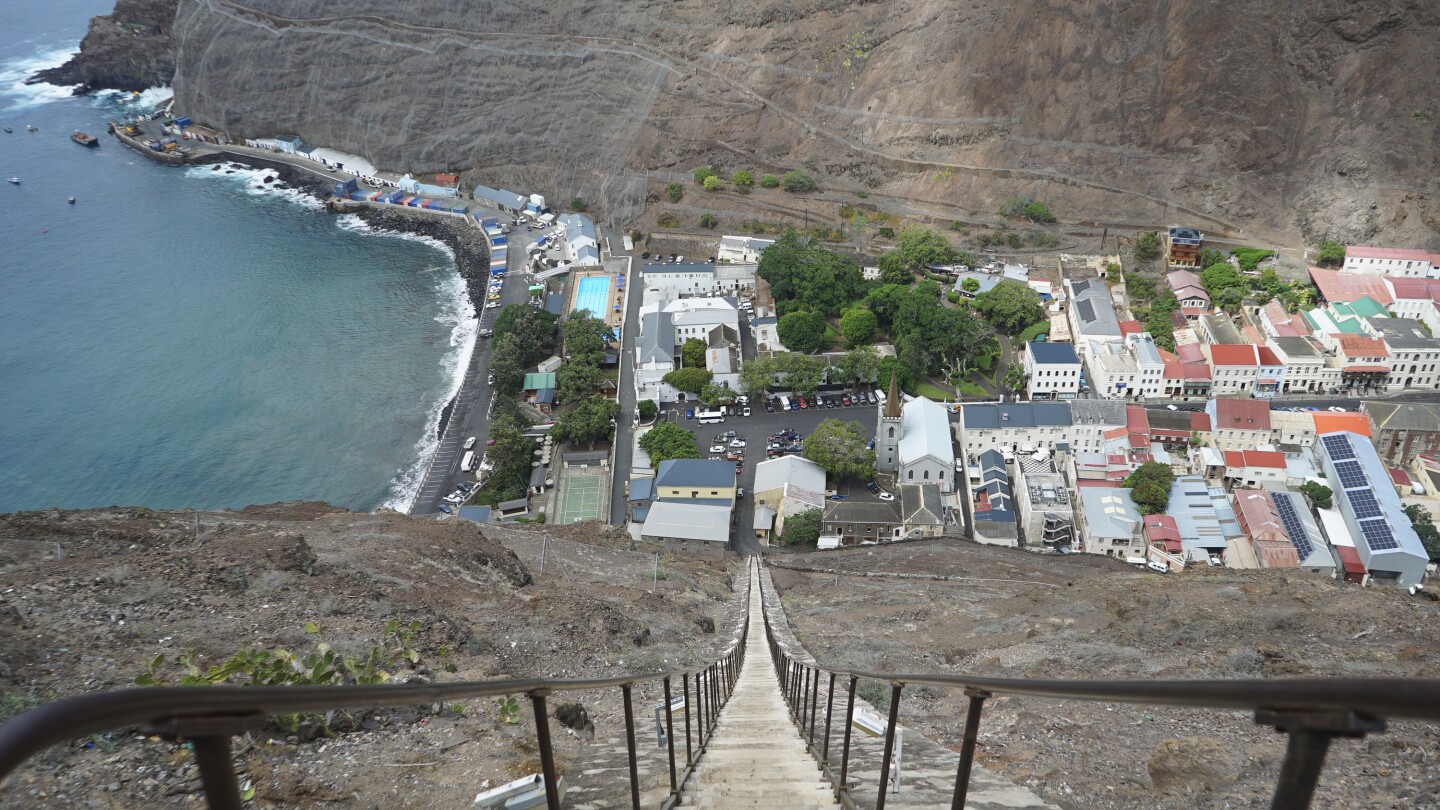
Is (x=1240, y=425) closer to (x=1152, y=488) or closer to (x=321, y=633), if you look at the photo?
(x=1152, y=488)

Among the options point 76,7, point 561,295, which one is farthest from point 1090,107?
point 76,7

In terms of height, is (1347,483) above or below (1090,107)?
below

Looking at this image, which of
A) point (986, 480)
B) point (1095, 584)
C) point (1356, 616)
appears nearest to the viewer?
point (1356, 616)

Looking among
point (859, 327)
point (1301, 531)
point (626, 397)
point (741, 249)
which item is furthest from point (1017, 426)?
point (741, 249)

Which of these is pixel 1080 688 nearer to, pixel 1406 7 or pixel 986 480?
pixel 986 480

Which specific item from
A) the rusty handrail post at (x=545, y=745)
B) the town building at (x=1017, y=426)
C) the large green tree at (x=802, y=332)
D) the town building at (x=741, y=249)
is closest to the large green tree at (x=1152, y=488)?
the town building at (x=1017, y=426)

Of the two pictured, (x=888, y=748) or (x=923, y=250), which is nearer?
(x=888, y=748)

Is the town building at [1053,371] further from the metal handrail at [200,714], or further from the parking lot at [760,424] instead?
the metal handrail at [200,714]
